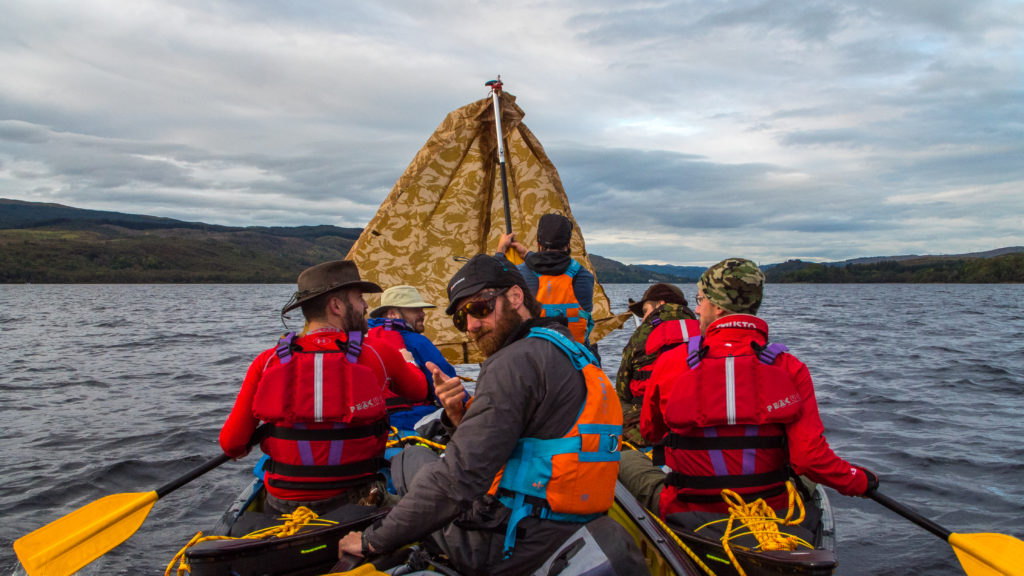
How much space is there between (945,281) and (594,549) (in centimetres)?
17085

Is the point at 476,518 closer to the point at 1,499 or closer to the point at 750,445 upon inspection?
the point at 750,445

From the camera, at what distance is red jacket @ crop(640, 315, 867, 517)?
11.5 feet

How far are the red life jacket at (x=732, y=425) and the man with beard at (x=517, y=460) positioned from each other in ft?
2.89

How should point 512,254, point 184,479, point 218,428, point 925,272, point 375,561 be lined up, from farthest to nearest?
point 925,272
point 218,428
point 512,254
point 184,479
point 375,561

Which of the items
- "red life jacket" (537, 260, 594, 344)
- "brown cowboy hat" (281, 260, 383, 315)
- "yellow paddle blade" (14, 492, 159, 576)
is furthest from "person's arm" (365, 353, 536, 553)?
"red life jacket" (537, 260, 594, 344)

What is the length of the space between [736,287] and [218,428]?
1143 cm

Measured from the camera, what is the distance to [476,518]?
2920 mm

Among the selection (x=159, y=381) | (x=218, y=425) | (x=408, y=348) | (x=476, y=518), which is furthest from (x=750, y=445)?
(x=159, y=381)

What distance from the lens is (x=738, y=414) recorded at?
3521 mm

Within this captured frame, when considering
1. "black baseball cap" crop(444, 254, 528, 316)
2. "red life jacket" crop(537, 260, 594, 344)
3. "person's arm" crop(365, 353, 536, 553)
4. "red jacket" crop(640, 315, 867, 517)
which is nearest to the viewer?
"person's arm" crop(365, 353, 536, 553)

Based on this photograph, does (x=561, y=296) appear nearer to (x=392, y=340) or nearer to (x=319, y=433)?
(x=392, y=340)

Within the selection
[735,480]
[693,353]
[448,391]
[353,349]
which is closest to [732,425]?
[735,480]

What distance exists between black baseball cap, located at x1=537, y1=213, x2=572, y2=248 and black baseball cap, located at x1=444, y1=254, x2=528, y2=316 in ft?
10.4

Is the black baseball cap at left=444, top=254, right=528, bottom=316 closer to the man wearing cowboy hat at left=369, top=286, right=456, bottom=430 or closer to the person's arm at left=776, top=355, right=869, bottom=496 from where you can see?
the person's arm at left=776, top=355, right=869, bottom=496
